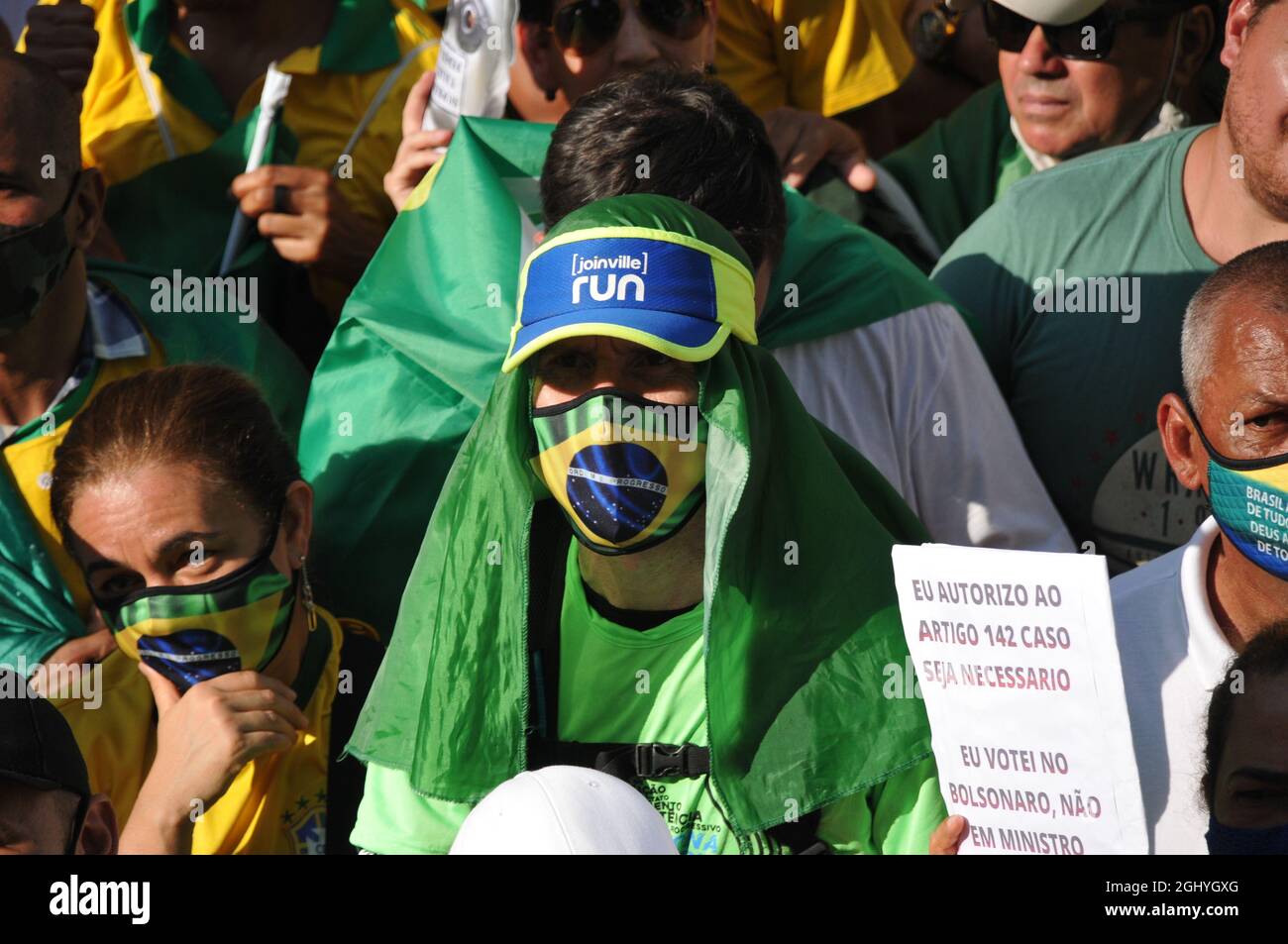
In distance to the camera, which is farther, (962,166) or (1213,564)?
(962,166)

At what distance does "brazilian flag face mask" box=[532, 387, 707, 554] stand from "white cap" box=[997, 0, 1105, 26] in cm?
171

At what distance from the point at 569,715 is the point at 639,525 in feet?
1.03

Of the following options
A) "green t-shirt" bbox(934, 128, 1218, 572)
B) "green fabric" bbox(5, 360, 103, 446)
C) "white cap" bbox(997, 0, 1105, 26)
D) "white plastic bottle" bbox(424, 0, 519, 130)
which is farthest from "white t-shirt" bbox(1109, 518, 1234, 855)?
"green fabric" bbox(5, 360, 103, 446)

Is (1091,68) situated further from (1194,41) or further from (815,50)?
(815,50)

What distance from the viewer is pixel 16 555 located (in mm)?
3838

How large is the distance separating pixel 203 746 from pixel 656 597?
896 millimetres

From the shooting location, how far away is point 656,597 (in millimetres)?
2959

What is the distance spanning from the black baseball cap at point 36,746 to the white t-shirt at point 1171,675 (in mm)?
1530

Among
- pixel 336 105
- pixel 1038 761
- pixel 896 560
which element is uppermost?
pixel 336 105

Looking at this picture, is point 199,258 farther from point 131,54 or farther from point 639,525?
point 639,525

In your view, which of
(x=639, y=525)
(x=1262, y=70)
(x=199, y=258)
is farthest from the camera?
(x=199, y=258)

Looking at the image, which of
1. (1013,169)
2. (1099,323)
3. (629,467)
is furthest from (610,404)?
(1013,169)

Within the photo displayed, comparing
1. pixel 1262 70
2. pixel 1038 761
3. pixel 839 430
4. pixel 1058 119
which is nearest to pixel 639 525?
pixel 1038 761

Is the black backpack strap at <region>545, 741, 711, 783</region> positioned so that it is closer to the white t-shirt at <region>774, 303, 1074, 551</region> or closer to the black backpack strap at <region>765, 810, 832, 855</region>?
the black backpack strap at <region>765, 810, 832, 855</region>
